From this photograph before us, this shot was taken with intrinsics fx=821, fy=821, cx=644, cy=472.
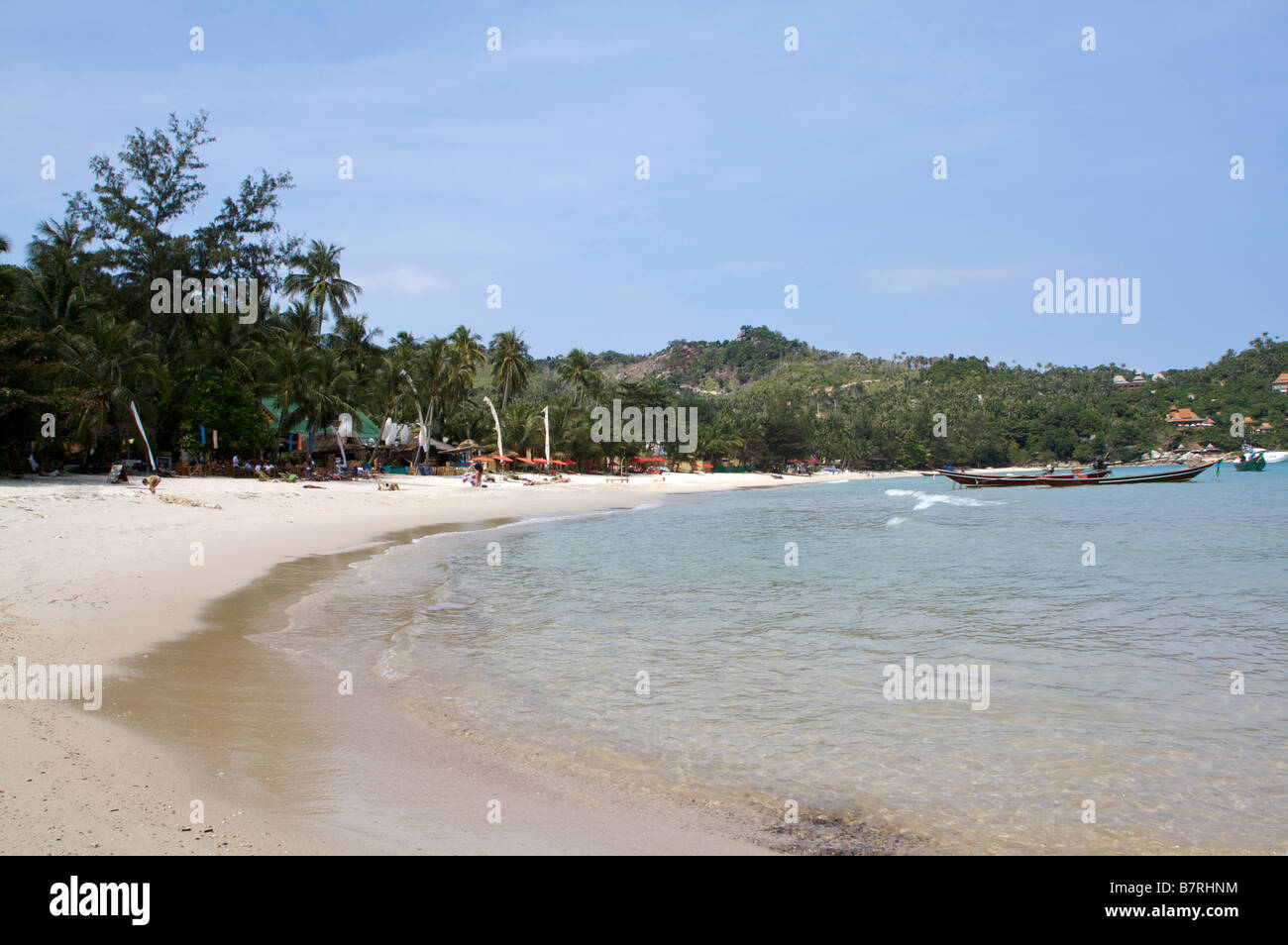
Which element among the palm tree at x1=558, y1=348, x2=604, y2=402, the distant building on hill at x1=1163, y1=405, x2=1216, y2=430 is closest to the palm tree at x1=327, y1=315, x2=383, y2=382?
the palm tree at x1=558, y1=348, x2=604, y2=402

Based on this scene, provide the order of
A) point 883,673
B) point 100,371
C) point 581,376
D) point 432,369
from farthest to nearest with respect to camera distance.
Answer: point 581,376 < point 432,369 < point 100,371 < point 883,673

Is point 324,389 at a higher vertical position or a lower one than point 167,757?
higher

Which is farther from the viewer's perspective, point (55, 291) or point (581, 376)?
point (581, 376)

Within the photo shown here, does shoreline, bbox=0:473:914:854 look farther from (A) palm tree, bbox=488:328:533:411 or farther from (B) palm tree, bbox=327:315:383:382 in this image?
(A) palm tree, bbox=488:328:533:411

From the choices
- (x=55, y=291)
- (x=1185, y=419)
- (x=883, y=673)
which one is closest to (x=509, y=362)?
(x=55, y=291)

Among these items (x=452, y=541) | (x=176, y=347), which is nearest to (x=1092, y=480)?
(x=452, y=541)

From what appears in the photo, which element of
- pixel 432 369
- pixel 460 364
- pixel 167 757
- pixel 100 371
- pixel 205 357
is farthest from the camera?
pixel 460 364

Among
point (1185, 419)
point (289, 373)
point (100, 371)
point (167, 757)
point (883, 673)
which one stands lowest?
point (883, 673)

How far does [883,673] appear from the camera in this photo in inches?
367

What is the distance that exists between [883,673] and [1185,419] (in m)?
164

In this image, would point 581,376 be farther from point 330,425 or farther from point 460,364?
point 330,425

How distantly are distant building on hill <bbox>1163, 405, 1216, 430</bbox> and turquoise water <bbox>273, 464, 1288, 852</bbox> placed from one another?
5654 inches

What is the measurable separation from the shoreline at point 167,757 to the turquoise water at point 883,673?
3.22ft

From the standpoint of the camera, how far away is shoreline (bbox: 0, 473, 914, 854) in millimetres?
4340
